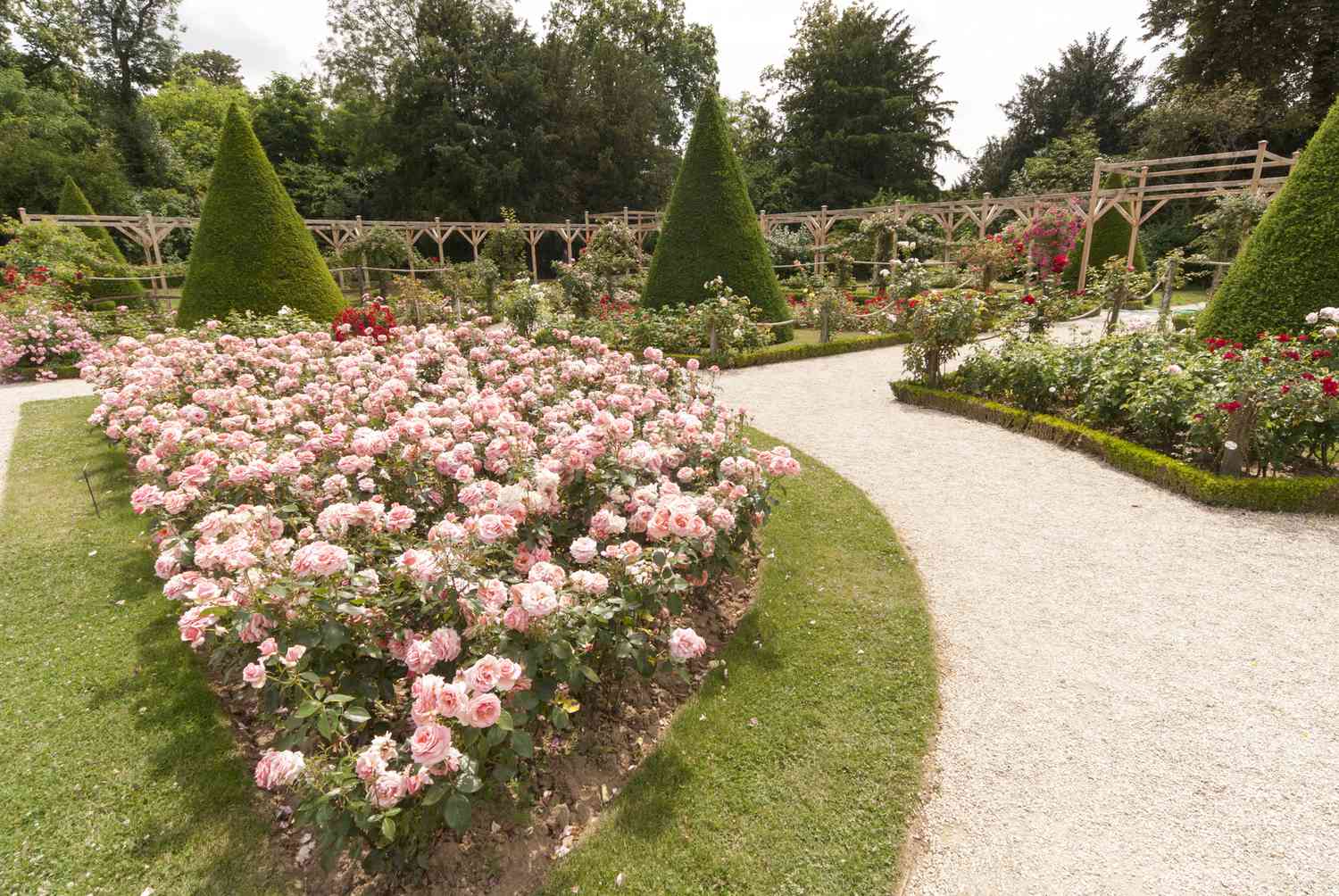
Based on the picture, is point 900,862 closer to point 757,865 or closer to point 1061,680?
point 757,865

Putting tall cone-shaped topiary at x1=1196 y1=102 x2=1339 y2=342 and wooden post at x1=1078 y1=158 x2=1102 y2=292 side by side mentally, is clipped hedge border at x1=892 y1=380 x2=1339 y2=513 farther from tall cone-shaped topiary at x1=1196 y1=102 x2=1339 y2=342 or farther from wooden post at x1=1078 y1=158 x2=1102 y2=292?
wooden post at x1=1078 y1=158 x2=1102 y2=292

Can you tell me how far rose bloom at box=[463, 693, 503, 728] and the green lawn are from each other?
1.24m

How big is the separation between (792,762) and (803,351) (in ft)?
32.4

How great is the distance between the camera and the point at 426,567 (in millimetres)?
2324

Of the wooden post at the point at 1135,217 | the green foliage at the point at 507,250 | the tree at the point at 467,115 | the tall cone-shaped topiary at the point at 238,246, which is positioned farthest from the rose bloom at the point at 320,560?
the tree at the point at 467,115

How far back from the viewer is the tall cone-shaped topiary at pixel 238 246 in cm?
1044

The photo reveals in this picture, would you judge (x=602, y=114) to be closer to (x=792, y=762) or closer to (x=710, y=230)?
(x=710, y=230)

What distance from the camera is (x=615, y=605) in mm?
2703

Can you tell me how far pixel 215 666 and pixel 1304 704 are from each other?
18.5 feet

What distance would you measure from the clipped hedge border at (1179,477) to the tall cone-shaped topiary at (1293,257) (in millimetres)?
2014

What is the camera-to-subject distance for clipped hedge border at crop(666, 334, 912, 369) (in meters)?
11.2

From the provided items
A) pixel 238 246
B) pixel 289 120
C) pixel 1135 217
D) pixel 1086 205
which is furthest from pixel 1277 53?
pixel 289 120

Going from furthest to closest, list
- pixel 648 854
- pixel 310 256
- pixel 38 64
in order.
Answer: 1. pixel 38 64
2. pixel 310 256
3. pixel 648 854

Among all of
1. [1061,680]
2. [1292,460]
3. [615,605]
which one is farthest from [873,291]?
[615,605]
